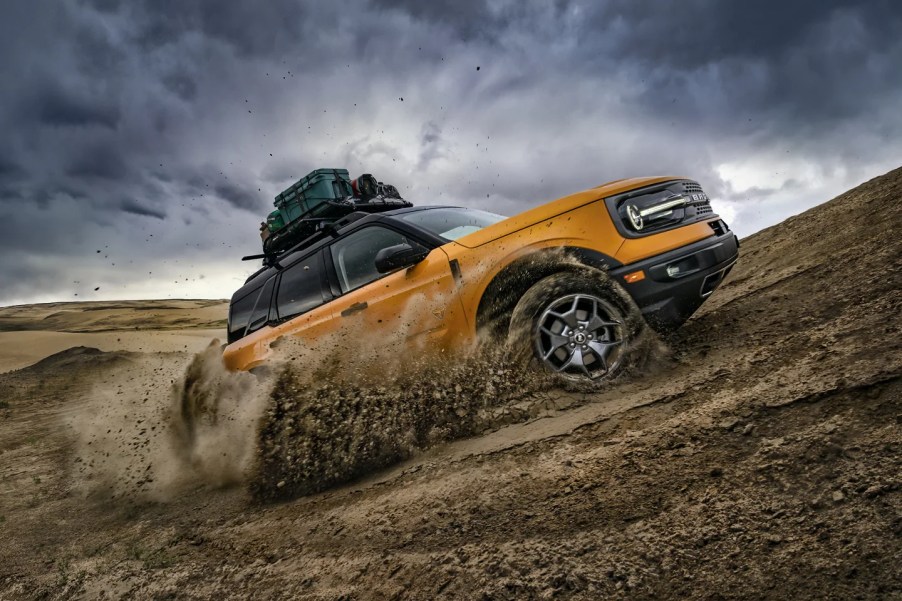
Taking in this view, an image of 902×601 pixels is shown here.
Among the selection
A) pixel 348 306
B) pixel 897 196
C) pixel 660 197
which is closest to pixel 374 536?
pixel 348 306

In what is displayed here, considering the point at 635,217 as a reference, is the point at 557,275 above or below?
below

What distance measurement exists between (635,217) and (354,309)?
2.15 meters

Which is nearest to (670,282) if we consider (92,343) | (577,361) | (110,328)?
(577,361)

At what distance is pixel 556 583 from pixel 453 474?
1.08 m

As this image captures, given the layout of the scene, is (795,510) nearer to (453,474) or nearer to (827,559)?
(827,559)

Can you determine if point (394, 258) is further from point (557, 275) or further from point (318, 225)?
point (318, 225)

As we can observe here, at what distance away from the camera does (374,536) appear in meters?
2.23

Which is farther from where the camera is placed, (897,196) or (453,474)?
(897,196)

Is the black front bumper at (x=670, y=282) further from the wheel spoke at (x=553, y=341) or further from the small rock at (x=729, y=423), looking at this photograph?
the small rock at (x=729, y=423)

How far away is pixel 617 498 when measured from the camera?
1884mm

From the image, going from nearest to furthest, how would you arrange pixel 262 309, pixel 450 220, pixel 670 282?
pixel 670 282 < pixel 450 220 < pixel 262 309

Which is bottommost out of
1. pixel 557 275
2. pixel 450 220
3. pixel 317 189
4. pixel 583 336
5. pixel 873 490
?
pixel 873 490

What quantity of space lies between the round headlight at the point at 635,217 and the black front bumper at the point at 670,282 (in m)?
0.23

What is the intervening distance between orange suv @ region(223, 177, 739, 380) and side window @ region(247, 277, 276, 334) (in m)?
1.14
